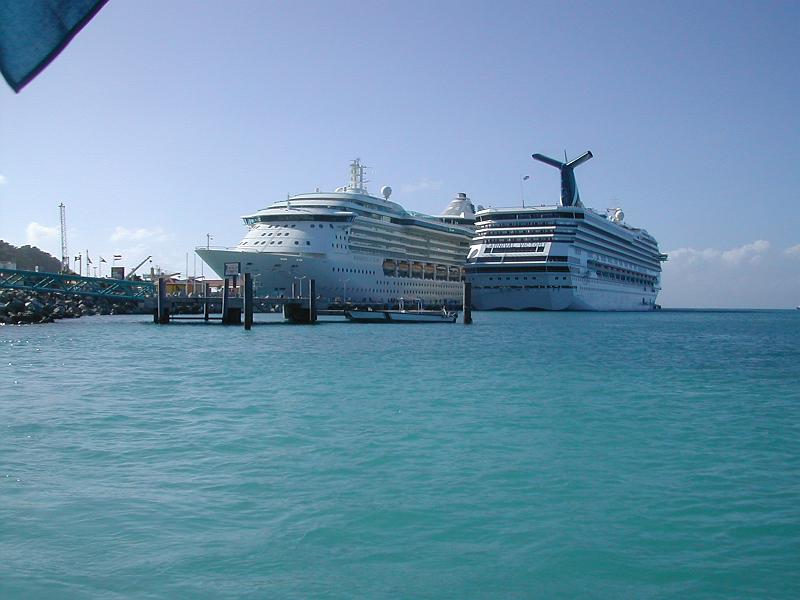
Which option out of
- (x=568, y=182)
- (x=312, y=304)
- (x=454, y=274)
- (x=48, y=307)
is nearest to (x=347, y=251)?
(x=312, y=304)

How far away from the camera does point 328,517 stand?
7977mm

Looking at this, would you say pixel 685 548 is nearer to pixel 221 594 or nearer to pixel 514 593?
pixel 514 593

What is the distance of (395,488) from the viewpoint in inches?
359

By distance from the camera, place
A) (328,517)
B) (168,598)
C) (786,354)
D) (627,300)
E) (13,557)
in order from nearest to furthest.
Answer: (168,598)
(13,557)
(328,517)
(786,354)
(627,300)

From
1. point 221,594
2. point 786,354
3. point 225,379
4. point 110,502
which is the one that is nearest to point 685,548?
point 221,594

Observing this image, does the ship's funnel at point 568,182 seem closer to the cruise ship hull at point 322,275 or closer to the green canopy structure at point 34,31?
the cruise ship hull at point 322,275

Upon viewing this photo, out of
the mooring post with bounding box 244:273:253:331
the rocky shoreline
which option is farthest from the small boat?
the rocky shoreline

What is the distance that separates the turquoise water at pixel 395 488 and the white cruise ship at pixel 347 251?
42339 millimetres

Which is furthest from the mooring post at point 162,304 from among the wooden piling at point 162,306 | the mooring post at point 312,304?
the mooring post at point 312,304

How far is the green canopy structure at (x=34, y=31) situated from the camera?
5.24 ft

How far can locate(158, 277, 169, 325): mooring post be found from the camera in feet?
159

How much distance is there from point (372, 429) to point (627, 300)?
89.8 metres

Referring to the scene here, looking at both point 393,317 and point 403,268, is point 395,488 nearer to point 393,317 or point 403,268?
point 393,317

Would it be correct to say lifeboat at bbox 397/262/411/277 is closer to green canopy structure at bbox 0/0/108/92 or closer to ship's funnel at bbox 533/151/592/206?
ship's funnel at bbox 533/151/592/206
